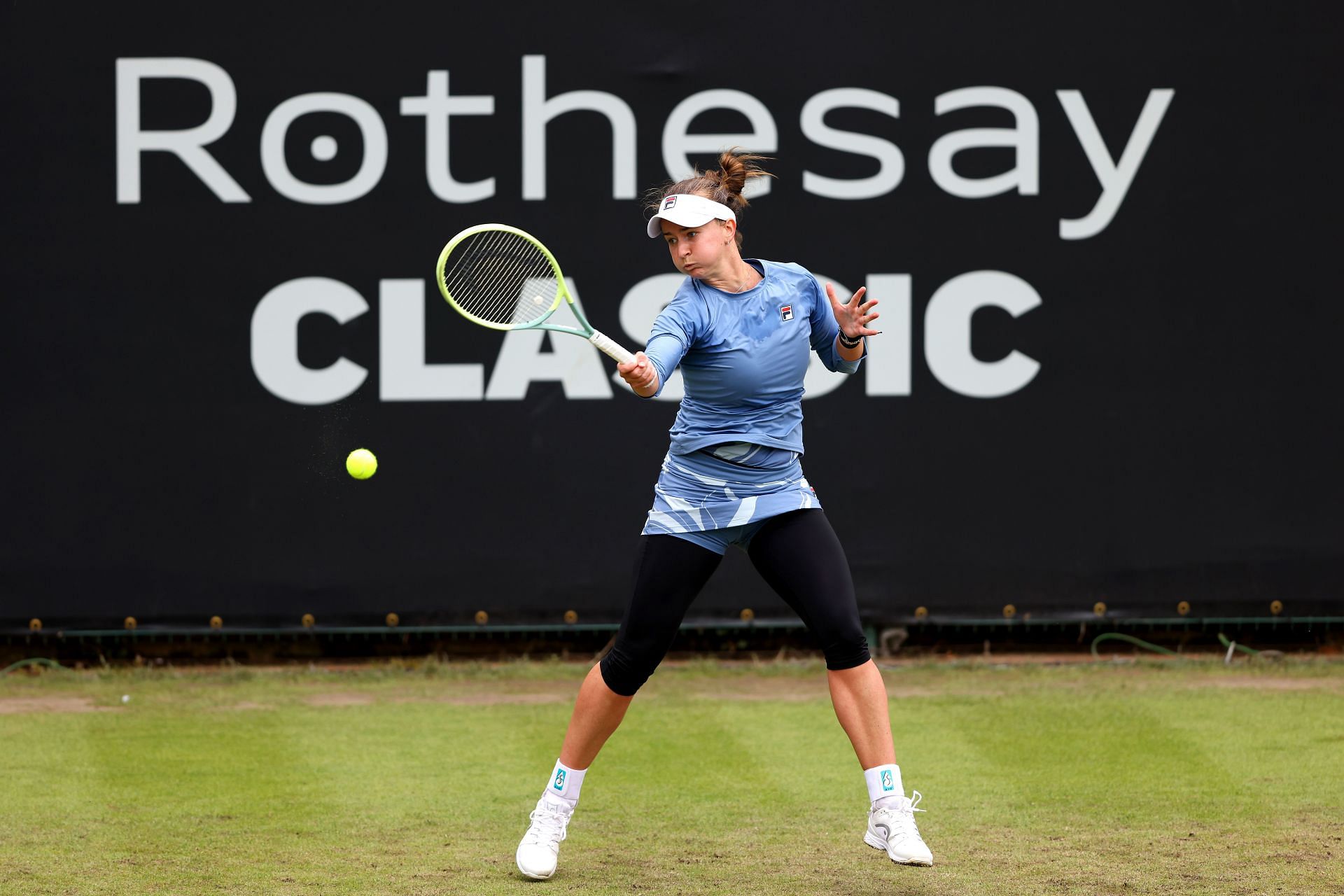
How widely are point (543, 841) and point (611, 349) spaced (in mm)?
1189

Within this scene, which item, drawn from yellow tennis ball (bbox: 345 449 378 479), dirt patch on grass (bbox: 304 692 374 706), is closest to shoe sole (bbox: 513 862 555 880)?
yellow tennis ball (bbox: 345 449 378 479)

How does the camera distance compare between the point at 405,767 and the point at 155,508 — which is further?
the point at 155,508

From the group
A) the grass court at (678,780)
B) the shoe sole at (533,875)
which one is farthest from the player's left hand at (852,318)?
the shoe sole at (533,875)

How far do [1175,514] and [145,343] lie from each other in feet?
13.3

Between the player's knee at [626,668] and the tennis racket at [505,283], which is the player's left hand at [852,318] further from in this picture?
the player's knee at [626,668]

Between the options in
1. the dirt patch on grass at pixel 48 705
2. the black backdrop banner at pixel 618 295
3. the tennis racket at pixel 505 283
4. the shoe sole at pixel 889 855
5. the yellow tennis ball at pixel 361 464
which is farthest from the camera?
the black backdrop banner at pixel 618 295

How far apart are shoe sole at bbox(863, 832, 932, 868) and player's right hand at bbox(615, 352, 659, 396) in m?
1.15

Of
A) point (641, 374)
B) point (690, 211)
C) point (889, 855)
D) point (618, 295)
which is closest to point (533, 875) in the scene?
point (889, 855)

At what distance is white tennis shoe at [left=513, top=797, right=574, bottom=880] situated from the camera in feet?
13.1

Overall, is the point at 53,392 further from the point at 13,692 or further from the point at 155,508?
the point at 13,692

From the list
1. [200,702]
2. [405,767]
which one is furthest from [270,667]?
[405,767]

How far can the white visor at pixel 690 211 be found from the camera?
4008 millimetres

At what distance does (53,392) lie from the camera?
652cm

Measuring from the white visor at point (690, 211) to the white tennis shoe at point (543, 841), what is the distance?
139 cm
